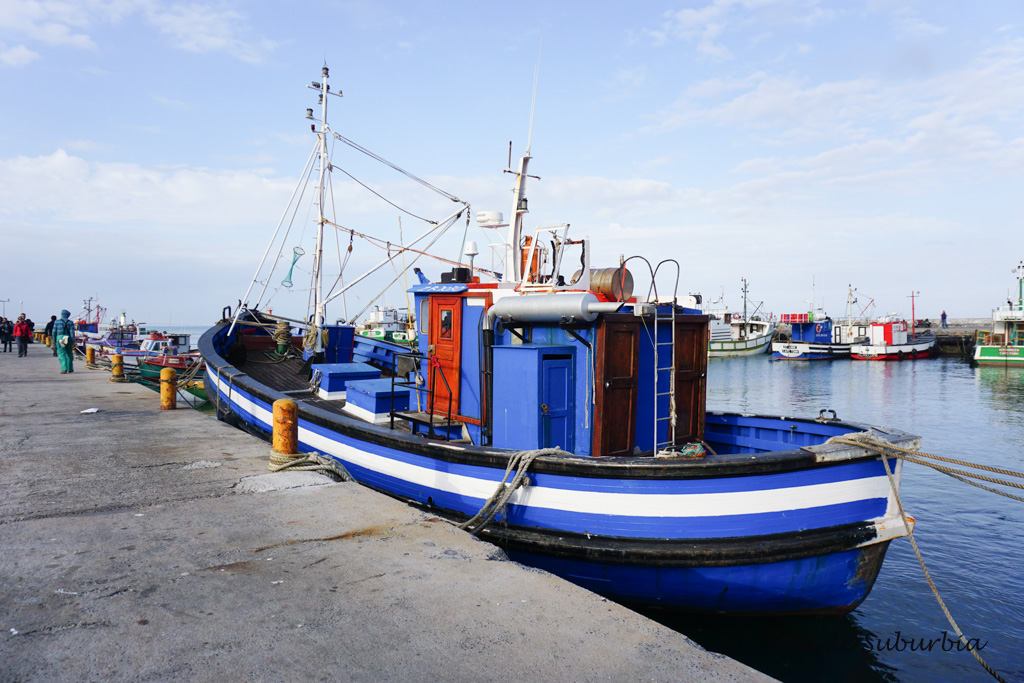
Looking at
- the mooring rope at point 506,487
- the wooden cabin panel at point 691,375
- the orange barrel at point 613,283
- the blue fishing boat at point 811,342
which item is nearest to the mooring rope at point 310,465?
the mooring rope at point 506,487

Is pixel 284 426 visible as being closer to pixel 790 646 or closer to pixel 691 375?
pixel 691 375

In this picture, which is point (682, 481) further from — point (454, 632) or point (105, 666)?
point (105, 666)

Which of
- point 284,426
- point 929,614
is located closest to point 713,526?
point 929,614

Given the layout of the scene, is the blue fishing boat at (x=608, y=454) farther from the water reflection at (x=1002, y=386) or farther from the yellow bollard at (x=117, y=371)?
the water reflection at (x=1002, y=386)

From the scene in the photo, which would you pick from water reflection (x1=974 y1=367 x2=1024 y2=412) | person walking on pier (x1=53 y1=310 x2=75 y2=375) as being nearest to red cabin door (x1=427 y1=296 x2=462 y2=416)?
person walking on pier (x1=53 y1=310 x2=75 y2=375)

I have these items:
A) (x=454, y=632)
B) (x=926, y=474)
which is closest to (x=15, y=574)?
(x=454, y=632)

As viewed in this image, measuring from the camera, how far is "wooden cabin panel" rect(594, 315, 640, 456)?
655 centimetres

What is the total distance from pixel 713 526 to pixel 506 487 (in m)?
1.99

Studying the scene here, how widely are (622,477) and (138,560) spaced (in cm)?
409

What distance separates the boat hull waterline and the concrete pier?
98 cm

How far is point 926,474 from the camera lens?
47.0ft

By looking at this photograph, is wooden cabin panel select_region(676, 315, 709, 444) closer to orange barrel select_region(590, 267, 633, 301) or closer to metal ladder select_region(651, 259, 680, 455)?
metal ladder select_region(651, 259, 680, 455)

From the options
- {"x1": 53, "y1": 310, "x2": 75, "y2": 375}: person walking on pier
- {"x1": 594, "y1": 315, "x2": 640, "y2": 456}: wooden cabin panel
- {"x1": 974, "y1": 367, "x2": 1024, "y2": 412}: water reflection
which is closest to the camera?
{"x1": 594, "y1": 315, "x2": 640, "y2": 456}: wooden cabin panel

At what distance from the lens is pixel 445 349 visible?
8.59 meters
